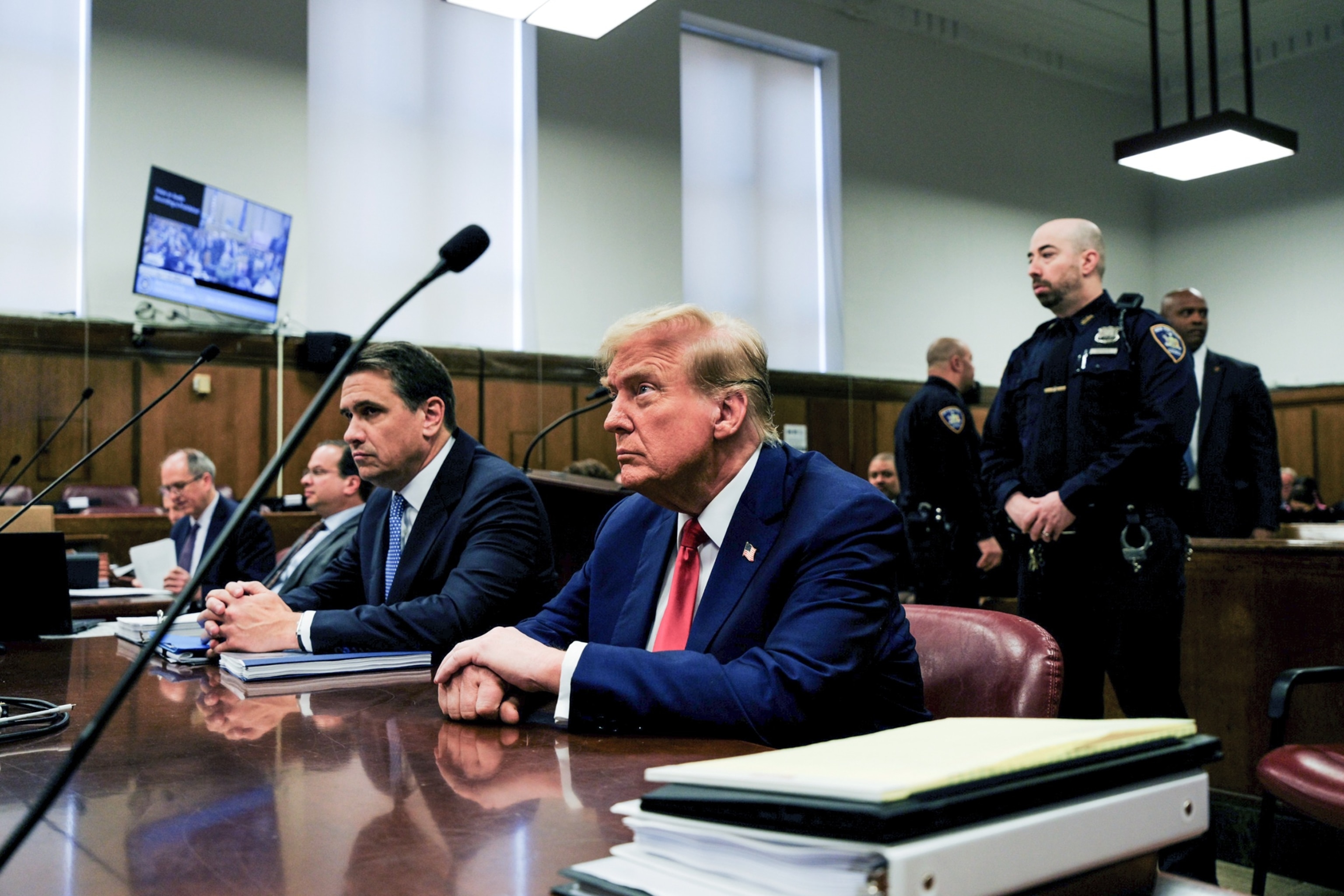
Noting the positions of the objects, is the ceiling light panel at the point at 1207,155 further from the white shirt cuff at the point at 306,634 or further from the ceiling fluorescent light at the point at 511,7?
the white shirt cuff at the point at 306,634

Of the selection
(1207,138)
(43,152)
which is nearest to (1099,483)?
(1207,138)

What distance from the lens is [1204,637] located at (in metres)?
3.25

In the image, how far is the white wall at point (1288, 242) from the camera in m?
10.5

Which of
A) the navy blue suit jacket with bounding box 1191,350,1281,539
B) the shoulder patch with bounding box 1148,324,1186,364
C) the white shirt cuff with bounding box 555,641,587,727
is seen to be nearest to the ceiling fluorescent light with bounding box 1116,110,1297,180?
the navy blue suit jacket with bounding box 1191,350,1281,539

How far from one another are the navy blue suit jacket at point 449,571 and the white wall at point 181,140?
18.2ft

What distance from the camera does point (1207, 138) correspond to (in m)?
7.03

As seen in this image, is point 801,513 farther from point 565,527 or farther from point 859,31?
point 859,31

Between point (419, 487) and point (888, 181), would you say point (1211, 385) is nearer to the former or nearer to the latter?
point (419, 487)

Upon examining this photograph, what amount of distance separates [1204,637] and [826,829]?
3.12 meters

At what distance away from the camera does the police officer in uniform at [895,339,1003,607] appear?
5.00 meters

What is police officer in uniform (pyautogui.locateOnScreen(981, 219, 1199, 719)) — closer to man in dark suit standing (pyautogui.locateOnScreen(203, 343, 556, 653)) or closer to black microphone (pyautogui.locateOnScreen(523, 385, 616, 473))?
black microphone (pyautogui.locateOnScreen(523, 385, 616, 473))

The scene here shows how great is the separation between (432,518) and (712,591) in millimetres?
1037

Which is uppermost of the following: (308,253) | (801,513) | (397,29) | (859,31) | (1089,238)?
(859,31)

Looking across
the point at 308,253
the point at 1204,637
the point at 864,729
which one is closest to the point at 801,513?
the point at 864,729
